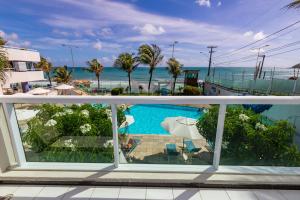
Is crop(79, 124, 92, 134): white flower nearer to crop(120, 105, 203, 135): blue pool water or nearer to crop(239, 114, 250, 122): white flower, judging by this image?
crop(120, 105, 203, 135): blue pool water

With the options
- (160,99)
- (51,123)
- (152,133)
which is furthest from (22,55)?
(160,99)

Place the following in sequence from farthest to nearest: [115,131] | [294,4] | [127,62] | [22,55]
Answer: [127,62] < [22,55] < [294,4] < [115,131]

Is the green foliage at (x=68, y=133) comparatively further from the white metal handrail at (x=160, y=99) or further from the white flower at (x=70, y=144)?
the white metal handrail at (x=160, y=99)

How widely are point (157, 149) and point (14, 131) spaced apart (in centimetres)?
172

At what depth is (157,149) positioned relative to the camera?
2.09 meters

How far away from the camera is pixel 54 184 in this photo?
1990 mm

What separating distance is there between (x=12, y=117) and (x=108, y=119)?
112 cm

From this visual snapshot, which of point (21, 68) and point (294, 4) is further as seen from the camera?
point (21, 68)

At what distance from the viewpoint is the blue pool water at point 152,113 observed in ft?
6.25

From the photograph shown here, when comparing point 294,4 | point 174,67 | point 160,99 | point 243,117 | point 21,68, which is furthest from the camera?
point 174,67

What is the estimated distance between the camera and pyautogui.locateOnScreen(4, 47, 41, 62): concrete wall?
17569 millimetres

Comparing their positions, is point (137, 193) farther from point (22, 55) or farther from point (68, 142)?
point (22, 55)

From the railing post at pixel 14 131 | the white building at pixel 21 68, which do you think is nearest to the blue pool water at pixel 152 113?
the railing post at pixel 14 131

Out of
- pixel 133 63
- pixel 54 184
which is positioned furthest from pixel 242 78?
pixel 54 184
